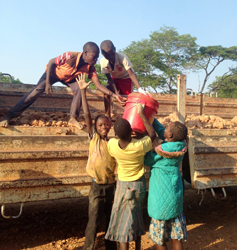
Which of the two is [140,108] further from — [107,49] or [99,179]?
[107,49]

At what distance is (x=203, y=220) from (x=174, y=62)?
1716 centimetres

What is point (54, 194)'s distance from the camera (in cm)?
199

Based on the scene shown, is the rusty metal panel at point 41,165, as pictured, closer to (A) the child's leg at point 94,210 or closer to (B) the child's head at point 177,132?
(A) the child's leg at point 94,210

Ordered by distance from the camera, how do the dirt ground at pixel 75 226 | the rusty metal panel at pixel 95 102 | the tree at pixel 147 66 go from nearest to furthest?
the dirt ground at pixel 75 226
the rusty metal panel at pixel 95 102
the tree at pixel 147 66

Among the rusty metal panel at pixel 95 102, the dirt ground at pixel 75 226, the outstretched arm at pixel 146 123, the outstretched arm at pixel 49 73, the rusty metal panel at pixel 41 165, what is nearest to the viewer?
the rusty metal panel at pixel 41 165

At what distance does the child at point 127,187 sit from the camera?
1.81 meters

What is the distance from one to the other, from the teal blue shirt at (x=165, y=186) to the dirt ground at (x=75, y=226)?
2.50ft

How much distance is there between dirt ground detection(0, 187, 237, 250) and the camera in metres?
2.41

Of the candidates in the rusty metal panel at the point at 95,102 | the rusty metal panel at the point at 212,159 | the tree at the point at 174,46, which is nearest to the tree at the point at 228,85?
the tree at the point at 174,46

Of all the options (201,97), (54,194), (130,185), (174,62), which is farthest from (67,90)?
(174,62)

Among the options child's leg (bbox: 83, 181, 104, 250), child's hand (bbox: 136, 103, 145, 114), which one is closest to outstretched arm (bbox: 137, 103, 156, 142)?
child's hand (bbox: 136, 103, 145, 114)

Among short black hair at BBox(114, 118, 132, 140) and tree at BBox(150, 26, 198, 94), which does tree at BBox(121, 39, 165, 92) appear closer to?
tree at BBox(150, 26, 198, 94)

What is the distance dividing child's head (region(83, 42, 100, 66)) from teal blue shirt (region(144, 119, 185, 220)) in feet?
4.20

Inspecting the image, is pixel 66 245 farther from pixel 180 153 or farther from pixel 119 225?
pixel 180 153
